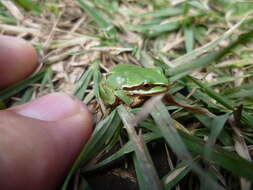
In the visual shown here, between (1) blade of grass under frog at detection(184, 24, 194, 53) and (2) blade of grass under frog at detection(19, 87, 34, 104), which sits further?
(1) blade of grass under frog at detection(184, 24, 194, 53)

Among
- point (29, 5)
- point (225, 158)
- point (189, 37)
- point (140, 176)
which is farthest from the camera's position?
point (29, 5)

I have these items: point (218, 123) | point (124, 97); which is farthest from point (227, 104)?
point (124, 97)

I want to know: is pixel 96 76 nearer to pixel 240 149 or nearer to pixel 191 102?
pixel 191 102

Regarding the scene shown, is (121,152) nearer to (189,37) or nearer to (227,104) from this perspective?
(227,104)

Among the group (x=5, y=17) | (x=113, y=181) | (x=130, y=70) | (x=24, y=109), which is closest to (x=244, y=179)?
(x=113, y=181)

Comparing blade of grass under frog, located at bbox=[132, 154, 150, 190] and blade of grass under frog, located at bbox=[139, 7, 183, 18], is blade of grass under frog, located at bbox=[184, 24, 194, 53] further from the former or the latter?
blade of grass under frog, located at bbox=[132, 154, 150, 190]

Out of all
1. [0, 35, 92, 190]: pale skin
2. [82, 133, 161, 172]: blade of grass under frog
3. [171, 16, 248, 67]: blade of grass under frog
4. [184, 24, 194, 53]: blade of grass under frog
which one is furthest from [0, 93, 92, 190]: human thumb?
[184, 24, 194, 53]: blade of grass under frog
